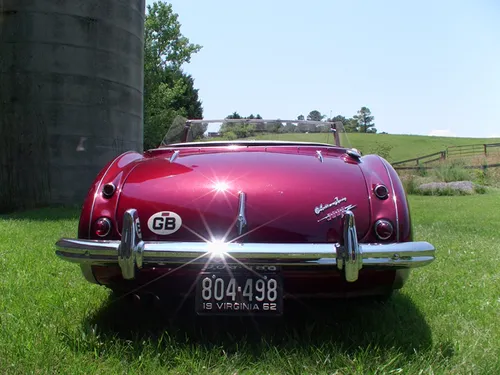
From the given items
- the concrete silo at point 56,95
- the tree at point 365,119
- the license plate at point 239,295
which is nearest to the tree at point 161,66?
the concrete silo at point 56,95

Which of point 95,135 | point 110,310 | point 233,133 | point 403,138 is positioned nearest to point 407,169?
point 95,135

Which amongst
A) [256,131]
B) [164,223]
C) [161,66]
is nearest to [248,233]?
[164,223]

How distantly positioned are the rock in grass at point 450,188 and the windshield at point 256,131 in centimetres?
1308

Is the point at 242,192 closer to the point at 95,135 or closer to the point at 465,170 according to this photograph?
the point at 95,135

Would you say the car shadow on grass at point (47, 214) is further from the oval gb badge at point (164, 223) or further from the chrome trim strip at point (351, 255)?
the chrome trim strip at point (351, 255)

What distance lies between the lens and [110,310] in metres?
2.68

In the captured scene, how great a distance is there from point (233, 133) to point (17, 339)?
2.34 m

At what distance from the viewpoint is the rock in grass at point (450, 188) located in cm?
1555

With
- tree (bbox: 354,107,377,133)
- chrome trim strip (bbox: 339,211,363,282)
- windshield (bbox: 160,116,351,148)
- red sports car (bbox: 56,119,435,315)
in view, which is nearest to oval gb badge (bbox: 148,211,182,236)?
red sports car (bbox: 56,119,435,315)

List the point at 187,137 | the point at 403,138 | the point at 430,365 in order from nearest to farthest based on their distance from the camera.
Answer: the point at 430,365 < the point at 187,137 < the point at 403,138

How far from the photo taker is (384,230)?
2072mm

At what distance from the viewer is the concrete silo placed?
8.06 metres

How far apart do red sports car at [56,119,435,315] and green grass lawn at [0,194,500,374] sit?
0.24m

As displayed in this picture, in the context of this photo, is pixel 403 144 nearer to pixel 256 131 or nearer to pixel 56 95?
pixel 56 95
